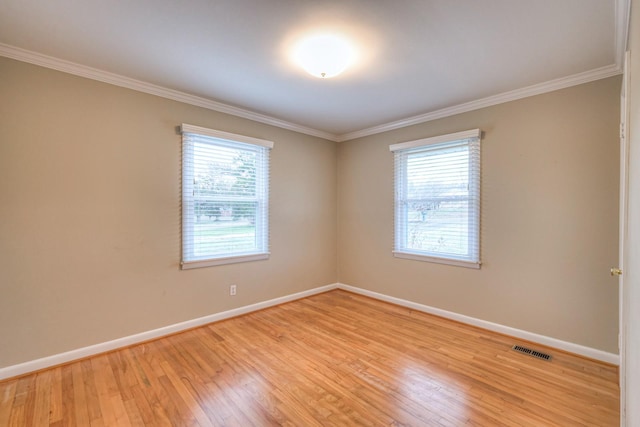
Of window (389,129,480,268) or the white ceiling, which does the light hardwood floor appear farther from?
the white ceiling

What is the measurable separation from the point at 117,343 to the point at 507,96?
4.60 metres

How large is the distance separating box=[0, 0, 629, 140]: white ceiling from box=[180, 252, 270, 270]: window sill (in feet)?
5.88

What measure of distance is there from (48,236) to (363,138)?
12.6 feet

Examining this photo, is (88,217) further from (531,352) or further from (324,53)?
(531,352)

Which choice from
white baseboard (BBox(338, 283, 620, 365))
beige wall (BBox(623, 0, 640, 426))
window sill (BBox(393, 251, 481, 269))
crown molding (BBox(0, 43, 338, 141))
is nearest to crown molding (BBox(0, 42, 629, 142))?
crown molding (BBox(0, 43, 338, 141))

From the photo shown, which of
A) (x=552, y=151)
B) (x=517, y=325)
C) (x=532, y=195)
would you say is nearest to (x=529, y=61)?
(x=552, y=151)

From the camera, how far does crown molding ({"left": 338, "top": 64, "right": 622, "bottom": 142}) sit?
249 cm

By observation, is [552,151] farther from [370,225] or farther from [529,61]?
[370,225]

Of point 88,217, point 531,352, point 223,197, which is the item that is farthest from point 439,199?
point 88,217

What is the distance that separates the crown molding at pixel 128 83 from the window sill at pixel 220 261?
5.79 feet

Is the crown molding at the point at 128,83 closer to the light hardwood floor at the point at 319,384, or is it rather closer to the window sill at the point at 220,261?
the window sill at the point at 220,261

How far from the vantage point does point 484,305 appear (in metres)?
Result: 3.21

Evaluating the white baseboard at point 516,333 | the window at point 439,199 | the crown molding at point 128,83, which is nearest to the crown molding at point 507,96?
the window at point 439,199

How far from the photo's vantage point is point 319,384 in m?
2.17
